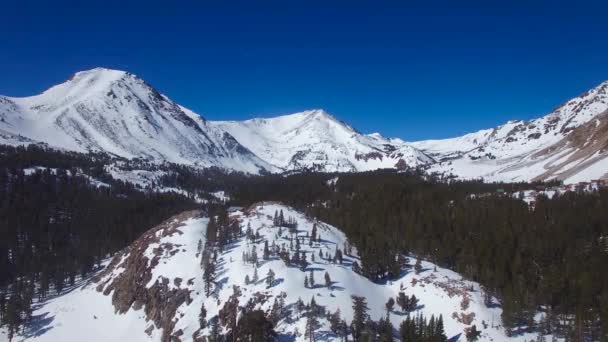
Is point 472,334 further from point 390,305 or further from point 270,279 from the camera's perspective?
point 270,279

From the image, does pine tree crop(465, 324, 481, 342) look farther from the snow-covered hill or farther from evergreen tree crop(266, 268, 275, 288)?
evergreen tree crop(266, 268, 275, 288)

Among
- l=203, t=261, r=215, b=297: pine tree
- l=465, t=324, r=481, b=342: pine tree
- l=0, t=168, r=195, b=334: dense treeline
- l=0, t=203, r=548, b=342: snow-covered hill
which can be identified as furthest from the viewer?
l=0, t=168, r=195, b=334: dense treeline

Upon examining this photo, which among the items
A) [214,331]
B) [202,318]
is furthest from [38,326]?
[214,331]

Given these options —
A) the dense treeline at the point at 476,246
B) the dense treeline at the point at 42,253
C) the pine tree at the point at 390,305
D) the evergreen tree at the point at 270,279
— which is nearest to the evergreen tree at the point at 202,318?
the evergreen tree at the point at 270,279

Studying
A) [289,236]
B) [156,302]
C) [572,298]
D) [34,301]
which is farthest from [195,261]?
[572,298]

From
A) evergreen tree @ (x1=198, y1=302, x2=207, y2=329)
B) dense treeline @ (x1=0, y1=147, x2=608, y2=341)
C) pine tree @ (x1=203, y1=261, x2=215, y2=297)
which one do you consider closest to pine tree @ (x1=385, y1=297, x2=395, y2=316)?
dense treeline @ (x1=0, y1=147, x2=608, y2=341)

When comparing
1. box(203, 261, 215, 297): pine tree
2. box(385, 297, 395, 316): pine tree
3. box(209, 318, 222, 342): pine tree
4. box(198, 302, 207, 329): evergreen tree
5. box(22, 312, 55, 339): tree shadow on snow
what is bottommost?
box(22, 312, 55, 339): tree shadow on snow

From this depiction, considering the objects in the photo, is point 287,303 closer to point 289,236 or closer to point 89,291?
point 289,236
